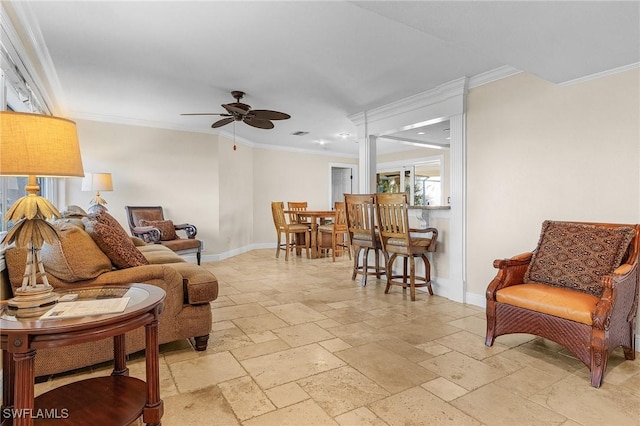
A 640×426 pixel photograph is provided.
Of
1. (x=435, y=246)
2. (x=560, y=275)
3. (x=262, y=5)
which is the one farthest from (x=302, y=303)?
(x=262, y=5)

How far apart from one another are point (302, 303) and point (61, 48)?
319 centimetres

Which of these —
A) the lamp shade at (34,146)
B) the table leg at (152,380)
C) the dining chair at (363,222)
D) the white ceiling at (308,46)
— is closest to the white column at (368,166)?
the white ceiling at (308,46)

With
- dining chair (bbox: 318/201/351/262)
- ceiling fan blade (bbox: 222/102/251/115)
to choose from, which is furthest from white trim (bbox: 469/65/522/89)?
dining chair (bbox: 318/201/351/262)

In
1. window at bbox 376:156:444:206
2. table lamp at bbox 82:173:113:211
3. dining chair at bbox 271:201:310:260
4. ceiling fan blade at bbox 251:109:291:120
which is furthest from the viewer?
window at bbox 376:156:444:206

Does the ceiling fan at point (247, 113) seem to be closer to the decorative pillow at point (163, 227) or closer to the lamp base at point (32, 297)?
the decorative pillow at point (163, 227)

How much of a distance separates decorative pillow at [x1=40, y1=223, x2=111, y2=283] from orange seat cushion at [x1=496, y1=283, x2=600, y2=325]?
8.75 ft

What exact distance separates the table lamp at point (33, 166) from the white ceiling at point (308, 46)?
141 centimetres

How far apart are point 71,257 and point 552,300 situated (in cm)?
290

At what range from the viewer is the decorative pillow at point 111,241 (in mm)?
2141

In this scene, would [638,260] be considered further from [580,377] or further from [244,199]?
[244,199]

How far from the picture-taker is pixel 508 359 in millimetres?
2312

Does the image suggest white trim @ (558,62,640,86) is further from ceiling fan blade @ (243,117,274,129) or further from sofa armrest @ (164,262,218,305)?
sofa armrest @ (164,262,218,305)

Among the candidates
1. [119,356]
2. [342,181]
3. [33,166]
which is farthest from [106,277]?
[342,181]

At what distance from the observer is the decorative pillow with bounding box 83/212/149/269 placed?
84.3 inches
